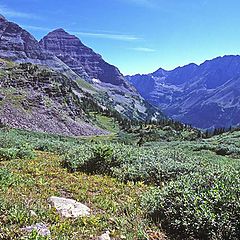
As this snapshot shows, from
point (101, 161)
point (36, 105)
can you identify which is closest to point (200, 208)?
point (101, 161)

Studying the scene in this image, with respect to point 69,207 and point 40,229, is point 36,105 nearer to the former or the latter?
point 69,207

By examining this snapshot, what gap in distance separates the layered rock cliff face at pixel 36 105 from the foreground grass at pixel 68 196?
77.9 metres

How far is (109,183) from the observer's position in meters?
12.1

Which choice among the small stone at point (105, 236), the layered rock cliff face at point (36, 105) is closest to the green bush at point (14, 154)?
the small stone at point (105, 236)

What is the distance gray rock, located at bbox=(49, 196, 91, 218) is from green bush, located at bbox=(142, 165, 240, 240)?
164 cm

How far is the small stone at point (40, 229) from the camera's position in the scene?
22.0 ft

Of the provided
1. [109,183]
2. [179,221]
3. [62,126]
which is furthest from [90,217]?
[62,126]

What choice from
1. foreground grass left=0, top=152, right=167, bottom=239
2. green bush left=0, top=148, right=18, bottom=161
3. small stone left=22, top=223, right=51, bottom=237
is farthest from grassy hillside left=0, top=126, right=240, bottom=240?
green bush left=0, top=148, right=18, bottom=161

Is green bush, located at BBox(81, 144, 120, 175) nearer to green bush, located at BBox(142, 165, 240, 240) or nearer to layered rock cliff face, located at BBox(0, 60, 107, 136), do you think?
green bush, located at BBox(142, 165, 240, 240)

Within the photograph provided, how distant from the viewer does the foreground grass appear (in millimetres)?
7105

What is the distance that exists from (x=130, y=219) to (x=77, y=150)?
27.5 ft

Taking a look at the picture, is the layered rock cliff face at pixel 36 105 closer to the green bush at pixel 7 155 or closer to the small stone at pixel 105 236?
the green bush at pixel 7 155

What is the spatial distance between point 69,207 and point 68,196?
54.3 inches

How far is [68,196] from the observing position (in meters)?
10.0
